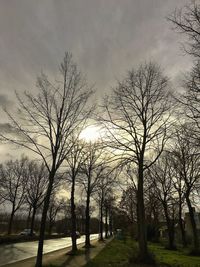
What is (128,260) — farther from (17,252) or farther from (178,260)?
(17,252)

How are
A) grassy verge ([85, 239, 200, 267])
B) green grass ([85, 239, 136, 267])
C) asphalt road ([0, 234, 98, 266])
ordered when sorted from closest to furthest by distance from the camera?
green grass ([85, 239, 136, 267])
grassy verge ([85, 239, 200, 267])
asphalt road ([0, 234, 98, 266])

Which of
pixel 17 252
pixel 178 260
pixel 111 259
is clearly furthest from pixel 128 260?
pixel 17 252

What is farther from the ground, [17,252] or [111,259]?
[17,252]

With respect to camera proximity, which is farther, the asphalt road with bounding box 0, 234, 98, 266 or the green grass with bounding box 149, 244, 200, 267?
the asphalt road with bounding box 0, 234, 98, 266

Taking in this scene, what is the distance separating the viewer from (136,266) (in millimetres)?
14102

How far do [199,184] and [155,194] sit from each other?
34.4 feet

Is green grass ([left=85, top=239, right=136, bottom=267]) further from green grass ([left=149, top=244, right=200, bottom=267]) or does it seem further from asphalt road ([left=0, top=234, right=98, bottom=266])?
asphalt road ([left=0, top=234, right=98, bottom=266])

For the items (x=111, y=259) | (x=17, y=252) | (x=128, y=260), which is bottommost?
(x=128, y=260)

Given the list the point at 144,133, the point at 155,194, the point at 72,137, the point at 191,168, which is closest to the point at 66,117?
the point at 72,137

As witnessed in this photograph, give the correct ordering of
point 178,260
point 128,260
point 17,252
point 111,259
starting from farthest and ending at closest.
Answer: point 17,252 → point 178,260 → point 111,259 → point 128,260

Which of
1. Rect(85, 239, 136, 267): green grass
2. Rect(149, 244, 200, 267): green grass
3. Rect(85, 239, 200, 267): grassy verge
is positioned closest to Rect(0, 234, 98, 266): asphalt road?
Rect(85, 239, 136, 267): green grass

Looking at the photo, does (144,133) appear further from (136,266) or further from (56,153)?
(136,266)

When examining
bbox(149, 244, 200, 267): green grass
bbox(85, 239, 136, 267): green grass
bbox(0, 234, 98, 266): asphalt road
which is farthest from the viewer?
bbox(0, 234, 98, 266): asphalt road

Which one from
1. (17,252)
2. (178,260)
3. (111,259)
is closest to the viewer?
(111,259)
